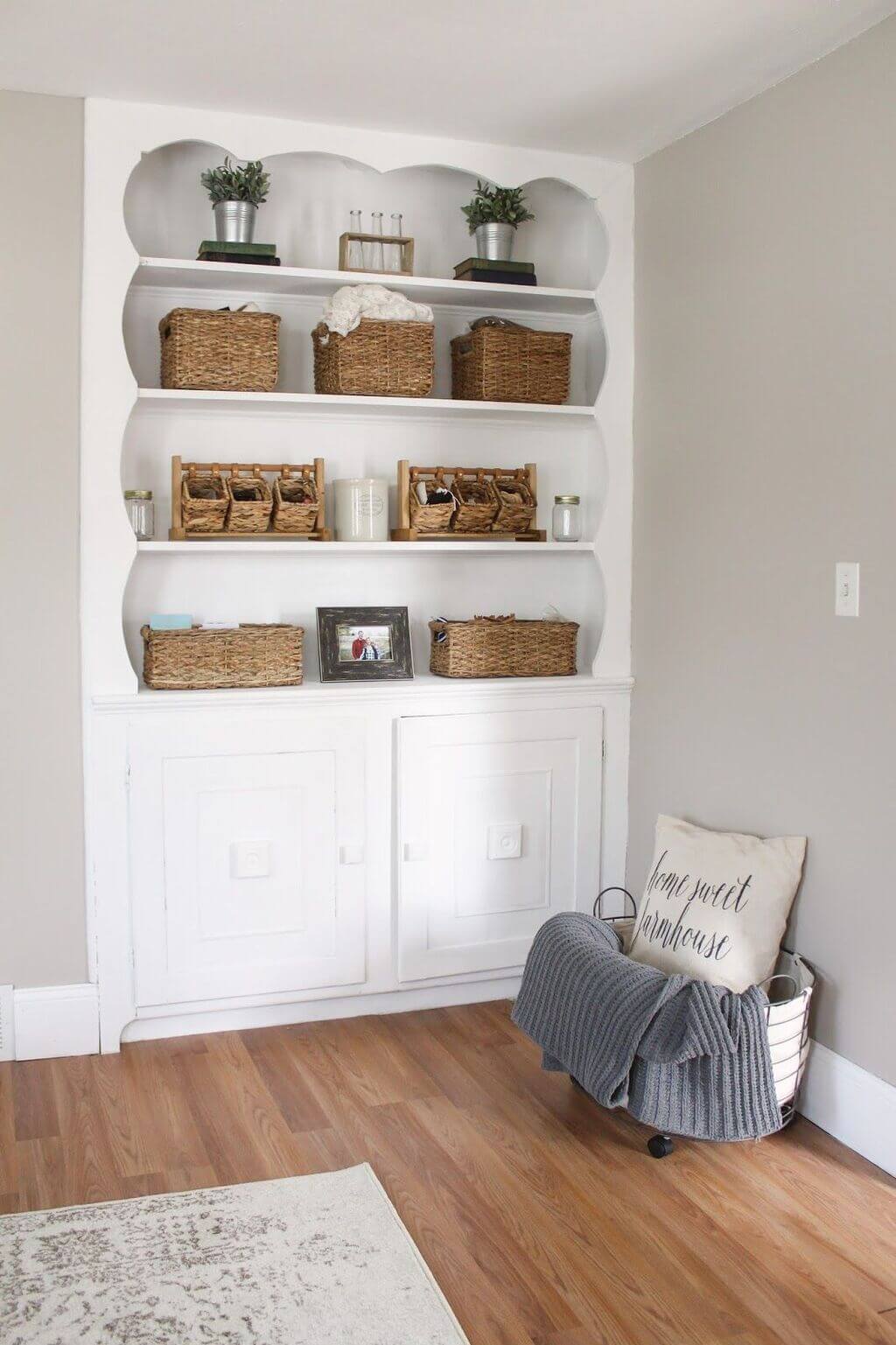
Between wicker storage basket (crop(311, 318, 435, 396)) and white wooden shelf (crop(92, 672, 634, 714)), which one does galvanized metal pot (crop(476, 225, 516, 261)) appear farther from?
white wooden shelf (crop(92, 672, 634, 714))

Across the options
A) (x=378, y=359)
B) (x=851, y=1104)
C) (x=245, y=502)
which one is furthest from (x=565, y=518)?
(x=851, y=1104)

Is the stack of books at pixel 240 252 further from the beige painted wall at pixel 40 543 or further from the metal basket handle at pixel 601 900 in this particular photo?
the metal basket handle at pixel 601 900

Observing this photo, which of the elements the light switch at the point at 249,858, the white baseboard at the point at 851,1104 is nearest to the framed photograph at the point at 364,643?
the light switch at the point at 249,858

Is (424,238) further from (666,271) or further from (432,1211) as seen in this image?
(432,1211)

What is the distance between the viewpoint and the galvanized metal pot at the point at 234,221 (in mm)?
3121

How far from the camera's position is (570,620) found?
12.2 feet

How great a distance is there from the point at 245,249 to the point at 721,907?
1.97 m

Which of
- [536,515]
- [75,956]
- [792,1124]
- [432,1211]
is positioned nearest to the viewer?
[432,1211]

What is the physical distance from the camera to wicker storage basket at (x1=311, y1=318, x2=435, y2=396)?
3.20m

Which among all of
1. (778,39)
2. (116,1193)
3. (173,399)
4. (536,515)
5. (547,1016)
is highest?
(778,39)

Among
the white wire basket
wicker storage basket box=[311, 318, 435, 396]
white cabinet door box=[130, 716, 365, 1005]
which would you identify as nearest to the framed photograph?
white cabinet door box=[130, 716, 365, 1005]

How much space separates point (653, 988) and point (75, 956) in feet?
4.81

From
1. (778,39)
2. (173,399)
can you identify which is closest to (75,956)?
(173,399)

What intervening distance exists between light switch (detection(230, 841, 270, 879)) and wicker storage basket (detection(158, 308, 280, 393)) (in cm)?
115
